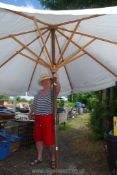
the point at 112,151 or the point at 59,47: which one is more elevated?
the point at 59,47

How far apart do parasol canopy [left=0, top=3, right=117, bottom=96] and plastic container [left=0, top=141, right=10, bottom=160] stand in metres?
1.41

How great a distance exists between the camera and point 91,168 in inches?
264

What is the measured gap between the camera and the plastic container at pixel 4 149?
7.32 meters

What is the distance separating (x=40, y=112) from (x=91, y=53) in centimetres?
156

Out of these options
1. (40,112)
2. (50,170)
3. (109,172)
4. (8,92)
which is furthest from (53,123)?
(8,92)

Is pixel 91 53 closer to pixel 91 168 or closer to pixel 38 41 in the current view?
pixel 38 41

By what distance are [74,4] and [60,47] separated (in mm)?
2055

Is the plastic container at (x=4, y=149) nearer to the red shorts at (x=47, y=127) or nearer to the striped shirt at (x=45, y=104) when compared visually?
the red shorts at (x=47, y=127)

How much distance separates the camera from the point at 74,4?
891cm

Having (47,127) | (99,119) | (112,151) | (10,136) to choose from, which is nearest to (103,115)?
(99,119)

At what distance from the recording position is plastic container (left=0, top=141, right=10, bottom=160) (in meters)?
7.32

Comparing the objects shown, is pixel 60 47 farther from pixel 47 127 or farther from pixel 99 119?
pixel 99 119

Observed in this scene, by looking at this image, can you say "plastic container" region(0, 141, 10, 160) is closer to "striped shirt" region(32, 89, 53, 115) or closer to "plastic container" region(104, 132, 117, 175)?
"striped shirt" region(32, 89, 53, 115)

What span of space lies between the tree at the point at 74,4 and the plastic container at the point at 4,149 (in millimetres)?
3697
